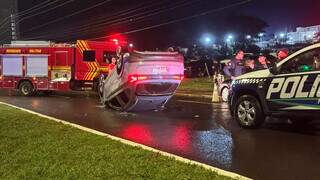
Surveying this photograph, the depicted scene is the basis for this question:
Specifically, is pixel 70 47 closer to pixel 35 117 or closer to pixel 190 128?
pixel 35 117

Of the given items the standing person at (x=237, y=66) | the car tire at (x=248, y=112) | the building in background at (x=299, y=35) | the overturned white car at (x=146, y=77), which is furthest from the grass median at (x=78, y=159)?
the building in background at (x=299, y=35)

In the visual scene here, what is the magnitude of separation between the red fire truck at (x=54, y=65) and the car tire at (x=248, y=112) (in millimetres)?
13199

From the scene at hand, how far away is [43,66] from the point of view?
26.2 m

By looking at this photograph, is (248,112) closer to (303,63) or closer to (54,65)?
(303,63)

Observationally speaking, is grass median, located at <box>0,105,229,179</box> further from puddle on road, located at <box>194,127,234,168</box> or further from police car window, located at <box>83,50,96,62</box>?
police car window, located at <box>83,50,96,62</box>

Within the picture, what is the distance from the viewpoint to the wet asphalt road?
8328 mm

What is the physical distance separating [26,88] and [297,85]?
17.9 metres

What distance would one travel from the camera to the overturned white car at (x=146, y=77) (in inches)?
586

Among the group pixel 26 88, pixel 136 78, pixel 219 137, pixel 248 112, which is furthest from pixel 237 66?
pixel 26 88

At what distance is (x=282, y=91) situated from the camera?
1128 centimetres

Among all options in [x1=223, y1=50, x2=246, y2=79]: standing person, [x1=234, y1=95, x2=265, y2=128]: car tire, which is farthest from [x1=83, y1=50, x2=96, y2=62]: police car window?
[x1=234, y1=95, x2=265, y2=128]: car tire

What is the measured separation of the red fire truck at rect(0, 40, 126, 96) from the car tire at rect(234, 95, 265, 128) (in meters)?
13.2

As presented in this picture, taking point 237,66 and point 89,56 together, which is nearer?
point 237,66

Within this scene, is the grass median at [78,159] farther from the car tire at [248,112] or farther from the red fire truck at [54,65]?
the red fire truck at [54,65]
